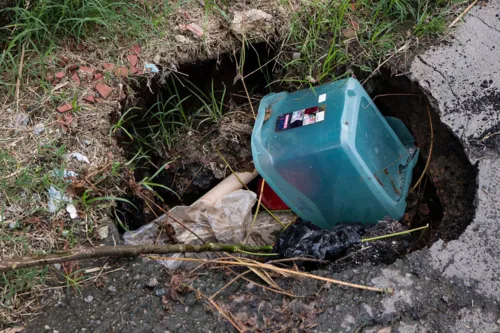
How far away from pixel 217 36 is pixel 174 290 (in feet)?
4.19

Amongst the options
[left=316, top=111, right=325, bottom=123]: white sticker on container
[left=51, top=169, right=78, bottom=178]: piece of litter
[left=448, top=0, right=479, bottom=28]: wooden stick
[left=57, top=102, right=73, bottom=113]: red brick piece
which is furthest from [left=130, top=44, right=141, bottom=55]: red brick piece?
[left=448, top=0, right=479, bottom=28]: wooden stick

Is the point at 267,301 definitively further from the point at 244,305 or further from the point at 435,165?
the point at 435,165

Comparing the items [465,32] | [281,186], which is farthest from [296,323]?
[465,32]

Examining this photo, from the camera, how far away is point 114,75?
8.69ft

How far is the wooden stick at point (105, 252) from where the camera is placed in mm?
1951

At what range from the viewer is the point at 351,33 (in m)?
2.73

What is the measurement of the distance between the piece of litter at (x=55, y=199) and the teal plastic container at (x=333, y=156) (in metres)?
0.82

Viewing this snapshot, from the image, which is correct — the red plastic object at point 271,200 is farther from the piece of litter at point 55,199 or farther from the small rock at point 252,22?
the piece of litter at point 55,199

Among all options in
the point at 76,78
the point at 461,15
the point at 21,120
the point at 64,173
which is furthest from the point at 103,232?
the point at 461,15

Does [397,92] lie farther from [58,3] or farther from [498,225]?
[58,3]

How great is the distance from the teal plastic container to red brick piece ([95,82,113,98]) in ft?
2.25

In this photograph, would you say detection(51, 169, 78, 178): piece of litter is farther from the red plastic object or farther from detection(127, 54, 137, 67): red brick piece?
the red plastic object

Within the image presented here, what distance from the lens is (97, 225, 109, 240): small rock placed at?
2.29 m

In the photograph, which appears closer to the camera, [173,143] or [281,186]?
[281,186]
